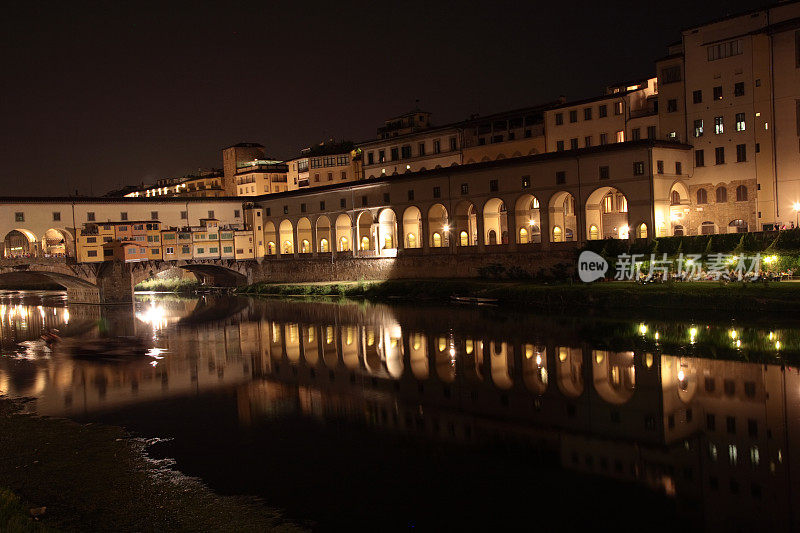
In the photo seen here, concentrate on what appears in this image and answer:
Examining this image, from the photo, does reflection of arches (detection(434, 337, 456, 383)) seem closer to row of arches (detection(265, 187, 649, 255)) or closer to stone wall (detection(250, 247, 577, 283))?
stone wall (detection(250, 247, 577, 283))

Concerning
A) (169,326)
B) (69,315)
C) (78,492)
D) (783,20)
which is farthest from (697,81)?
(69,315)

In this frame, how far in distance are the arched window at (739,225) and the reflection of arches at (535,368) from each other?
20.7 meters

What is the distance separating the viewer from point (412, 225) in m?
56.4

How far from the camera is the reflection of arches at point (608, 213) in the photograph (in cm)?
4228

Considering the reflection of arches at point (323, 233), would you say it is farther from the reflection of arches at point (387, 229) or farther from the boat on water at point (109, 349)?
the boat on water at point (109, 349)

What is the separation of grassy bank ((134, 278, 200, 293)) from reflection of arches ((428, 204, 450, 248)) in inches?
1038

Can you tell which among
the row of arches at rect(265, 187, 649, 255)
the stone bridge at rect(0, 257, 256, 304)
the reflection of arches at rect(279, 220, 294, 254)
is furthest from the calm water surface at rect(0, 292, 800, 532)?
the reflection of arches at rect(279, 220, 294, 254)

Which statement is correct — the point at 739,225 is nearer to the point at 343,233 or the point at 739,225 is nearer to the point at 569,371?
the point at 569,371

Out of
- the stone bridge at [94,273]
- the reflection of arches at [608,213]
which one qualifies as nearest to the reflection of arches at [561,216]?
the reflection of arches at [608,213]

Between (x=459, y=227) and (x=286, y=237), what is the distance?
22.1m

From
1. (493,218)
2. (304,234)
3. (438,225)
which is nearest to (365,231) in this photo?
(304,234)

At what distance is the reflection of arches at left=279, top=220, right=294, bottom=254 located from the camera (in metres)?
65.2

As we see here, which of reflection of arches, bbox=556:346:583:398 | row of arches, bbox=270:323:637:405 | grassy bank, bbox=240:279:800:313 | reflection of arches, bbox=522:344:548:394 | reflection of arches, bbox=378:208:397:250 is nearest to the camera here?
reflection of arches, bbox=556:346:583:398

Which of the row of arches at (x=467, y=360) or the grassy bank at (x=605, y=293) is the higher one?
the grassy bank at (x=605, y=293)
